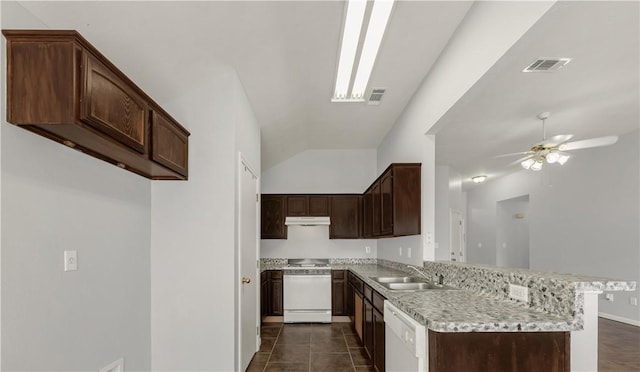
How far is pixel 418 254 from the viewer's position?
14.0 feet

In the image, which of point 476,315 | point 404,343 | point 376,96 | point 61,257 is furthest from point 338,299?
point 61,257

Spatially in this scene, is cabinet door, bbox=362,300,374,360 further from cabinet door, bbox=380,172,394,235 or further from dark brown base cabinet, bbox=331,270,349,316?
dark brown base cabinet, bbox=331,270,349,316

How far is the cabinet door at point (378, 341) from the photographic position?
341cm

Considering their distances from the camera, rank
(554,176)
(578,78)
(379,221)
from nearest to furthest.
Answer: (578,78), (379,221), (554,176)

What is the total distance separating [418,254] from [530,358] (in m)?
2.33

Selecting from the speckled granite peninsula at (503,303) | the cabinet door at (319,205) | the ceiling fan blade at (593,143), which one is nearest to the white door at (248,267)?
the speckled granite peninsula at (503,303)

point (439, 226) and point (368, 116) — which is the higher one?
point (368, 116)

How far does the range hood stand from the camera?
22.1ft

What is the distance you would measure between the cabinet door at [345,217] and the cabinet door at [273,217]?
0.91m

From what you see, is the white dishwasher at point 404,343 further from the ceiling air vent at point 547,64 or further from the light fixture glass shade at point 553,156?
the light fixture glass shade at point 553,156

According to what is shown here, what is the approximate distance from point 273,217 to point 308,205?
68 centimetres

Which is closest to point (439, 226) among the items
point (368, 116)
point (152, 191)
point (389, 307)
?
point (368, 116)

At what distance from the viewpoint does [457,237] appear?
382 inches

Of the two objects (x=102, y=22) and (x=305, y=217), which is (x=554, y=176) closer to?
(x=305, y=217)
